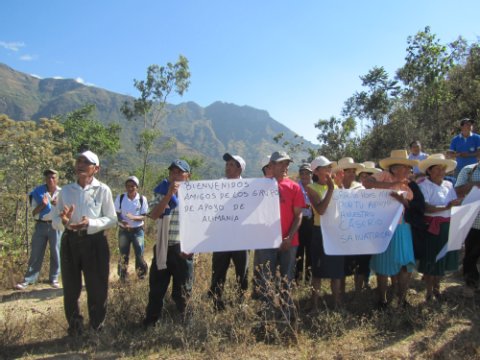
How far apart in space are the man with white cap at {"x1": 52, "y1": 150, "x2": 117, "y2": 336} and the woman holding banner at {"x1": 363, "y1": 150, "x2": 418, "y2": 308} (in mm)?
3342

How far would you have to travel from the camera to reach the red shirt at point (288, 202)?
4223mm

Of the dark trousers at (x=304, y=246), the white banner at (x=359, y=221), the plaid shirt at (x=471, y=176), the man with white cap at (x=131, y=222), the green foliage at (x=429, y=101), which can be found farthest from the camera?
the green foliage at (x=429, y=101)

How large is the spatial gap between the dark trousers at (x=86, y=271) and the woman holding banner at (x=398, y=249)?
11.0ft

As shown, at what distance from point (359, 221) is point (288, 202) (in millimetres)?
1025

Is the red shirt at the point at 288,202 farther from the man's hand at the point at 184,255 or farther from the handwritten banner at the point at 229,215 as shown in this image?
the man's hand at the point at 184,255

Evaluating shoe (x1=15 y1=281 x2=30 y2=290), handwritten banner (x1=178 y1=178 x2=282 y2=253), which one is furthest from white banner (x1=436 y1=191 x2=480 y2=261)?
shoe (x1=15 y1=281 x2=30 y2=290)

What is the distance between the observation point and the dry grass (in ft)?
11.8

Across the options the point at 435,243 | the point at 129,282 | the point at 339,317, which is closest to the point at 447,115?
the point at 435,243

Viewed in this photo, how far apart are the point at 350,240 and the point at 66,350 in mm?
3484

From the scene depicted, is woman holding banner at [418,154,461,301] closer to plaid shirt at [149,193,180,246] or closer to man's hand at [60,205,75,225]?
plaid shirt at [149,193,180,246]

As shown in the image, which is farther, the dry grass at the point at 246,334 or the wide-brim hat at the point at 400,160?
the wide-brim hat at the point at 400,160

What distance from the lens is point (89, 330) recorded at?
410 cm

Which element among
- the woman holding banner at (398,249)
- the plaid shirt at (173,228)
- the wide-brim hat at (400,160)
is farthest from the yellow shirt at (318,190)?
the plaid shirt at (173,228)

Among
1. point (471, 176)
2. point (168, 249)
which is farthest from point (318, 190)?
point (471, 176)
